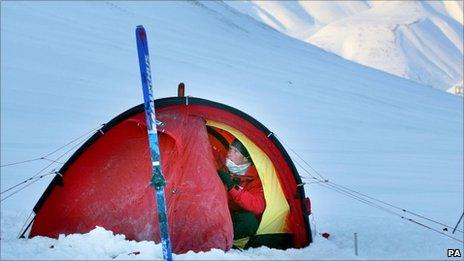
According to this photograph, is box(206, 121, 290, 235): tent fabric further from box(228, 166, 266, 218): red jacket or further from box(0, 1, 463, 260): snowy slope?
box(0, 1, 463, 260): snowy slope

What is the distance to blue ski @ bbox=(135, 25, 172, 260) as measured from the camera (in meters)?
4.41

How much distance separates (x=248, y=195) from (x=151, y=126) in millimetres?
2113

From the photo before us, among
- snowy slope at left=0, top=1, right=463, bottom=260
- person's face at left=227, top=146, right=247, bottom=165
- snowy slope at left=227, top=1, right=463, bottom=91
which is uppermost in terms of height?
snowy slope at left=227, top=1, right=463, bottom=91

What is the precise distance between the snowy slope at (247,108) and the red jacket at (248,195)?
25.8 inches

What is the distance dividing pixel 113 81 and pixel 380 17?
159447mm

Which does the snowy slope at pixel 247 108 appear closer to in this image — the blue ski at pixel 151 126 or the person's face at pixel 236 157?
the blue ski at pixel 151 126

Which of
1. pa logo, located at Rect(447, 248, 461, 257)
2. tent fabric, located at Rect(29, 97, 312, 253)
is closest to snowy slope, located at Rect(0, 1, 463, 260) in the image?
pa logo, located at Rect(447, 248, 461, 257)

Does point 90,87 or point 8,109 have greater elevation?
point 90,87

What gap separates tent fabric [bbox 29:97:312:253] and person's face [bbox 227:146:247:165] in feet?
0.78

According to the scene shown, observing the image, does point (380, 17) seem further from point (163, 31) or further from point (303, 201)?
point (303, 201)

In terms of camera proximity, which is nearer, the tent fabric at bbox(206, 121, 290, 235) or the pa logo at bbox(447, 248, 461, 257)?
the pa logo at bbox(447, 248, 461, 257)

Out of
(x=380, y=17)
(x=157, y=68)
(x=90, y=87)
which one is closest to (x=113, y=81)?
(x=90, y=87)

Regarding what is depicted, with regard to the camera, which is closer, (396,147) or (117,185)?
(117,185)

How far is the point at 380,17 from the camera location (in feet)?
548
